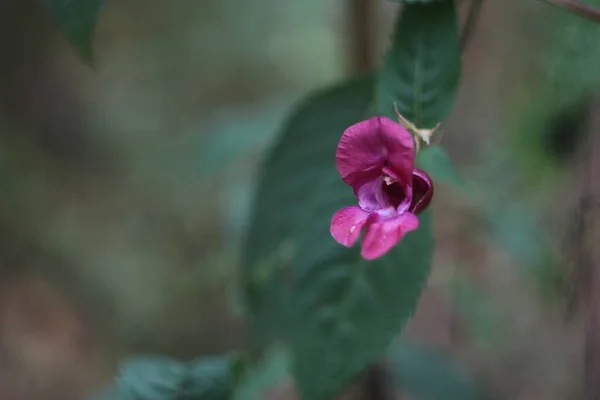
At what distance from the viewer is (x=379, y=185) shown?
0.39 m

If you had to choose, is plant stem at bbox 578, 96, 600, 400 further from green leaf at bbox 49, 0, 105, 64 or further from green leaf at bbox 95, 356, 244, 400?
green leaf at bbox 49, 0, 105, 64

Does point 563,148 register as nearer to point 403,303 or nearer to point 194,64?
point 403,303

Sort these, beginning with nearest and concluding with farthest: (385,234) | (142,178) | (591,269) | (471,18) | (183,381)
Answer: (385,234)
(471,18)
(183,381)
(591,269)
(142,178)

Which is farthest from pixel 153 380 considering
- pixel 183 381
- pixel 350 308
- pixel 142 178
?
pixel 142 178

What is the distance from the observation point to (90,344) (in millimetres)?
1632

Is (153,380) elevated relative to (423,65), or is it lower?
lower

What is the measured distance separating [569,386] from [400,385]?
0.51 m

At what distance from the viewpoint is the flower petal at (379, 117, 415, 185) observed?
358mm

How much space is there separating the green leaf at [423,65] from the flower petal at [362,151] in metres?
0.07

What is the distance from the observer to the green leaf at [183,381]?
61 cm

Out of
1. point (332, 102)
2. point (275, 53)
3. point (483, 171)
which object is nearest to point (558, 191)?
point (483, 171)

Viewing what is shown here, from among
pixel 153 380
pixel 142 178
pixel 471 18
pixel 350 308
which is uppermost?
pixel 471 18

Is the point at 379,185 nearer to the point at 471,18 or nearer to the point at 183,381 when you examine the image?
the point at 471,18

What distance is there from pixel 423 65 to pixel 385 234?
0.15 meters
